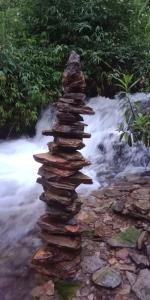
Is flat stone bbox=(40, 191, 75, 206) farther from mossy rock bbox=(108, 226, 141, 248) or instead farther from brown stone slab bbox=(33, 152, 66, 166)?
mossy rock bbox=(108, 226, 141, 248)

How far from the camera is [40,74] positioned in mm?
6887

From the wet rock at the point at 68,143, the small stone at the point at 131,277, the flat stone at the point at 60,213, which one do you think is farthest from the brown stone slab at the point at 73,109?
the small stone at the point at 131,277

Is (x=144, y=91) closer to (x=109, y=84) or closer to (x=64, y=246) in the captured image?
(x=109, y=84)

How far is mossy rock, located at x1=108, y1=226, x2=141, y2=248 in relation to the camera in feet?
10.0

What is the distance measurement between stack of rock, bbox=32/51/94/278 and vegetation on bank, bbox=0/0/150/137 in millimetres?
3728

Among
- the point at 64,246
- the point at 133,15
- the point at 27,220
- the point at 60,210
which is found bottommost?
the point at 27,220

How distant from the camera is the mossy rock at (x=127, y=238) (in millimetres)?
3049

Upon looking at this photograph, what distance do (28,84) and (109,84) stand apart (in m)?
1.86

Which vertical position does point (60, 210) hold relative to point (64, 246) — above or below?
above

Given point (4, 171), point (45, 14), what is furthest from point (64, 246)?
point (45, 14)

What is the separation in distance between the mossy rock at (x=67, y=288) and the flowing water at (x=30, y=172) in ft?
0.82

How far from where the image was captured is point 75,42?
7.72 meters

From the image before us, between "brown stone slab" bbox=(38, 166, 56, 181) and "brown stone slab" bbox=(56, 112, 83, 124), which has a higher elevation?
"brown stone slab" bbox=(56, 112, 83, 124)

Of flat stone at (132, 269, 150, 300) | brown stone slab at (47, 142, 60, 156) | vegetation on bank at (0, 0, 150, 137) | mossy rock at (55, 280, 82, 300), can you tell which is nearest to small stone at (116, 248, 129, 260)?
flat stone at (132, 269, 150, 300)
